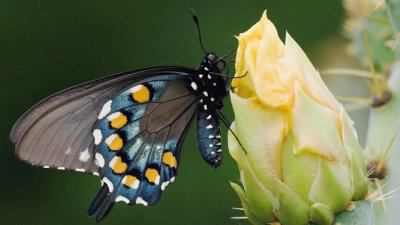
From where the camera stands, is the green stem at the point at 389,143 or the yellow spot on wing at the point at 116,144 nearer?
the green stem at the point at 389,143

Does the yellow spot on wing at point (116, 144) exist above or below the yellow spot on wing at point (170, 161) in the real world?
above

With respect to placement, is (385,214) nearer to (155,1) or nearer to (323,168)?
(323,168)

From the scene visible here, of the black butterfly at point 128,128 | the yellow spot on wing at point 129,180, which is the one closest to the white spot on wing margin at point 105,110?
the black butterfly at point 128,128

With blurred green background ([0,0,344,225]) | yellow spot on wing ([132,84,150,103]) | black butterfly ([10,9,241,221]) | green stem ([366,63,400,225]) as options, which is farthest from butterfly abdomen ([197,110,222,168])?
blurred green background ([0,0,344,225])

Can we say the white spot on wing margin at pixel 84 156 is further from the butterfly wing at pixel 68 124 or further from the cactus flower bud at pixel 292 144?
the cactus flower bud at pixel 292 144

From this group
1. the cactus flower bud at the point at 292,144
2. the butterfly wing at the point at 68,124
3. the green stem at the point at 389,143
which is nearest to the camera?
the cactus flower bud at the point at 292,144

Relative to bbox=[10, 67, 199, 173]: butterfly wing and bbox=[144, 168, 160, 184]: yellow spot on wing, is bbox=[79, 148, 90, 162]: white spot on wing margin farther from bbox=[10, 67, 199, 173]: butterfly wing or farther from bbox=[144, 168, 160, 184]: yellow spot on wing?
bbox=[144, 168, 160, 184]: yellow spot on wing

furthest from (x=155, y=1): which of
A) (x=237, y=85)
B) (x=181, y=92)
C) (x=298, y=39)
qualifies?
(x=237, y=85)
